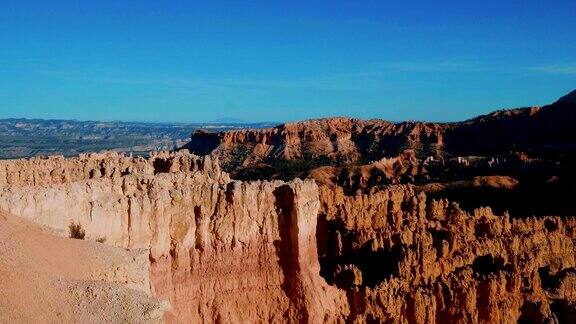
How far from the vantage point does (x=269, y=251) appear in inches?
969

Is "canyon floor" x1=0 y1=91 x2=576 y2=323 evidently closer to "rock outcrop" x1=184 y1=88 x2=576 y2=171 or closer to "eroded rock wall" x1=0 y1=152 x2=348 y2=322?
"eroded rock wall" x1=0 y1=152 x2=348 y2=322

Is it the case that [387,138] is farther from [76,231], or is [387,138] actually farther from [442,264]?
[76,231]

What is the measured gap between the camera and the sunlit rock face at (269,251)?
20.7 meters

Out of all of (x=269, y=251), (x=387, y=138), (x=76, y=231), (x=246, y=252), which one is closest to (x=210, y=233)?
(x=246, y=252)

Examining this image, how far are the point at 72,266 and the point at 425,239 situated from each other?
2516 cm

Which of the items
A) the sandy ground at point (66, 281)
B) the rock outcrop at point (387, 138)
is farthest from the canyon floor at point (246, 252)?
the rock outcrop at point (387, 138)

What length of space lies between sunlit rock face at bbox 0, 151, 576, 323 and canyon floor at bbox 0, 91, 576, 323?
52 mm

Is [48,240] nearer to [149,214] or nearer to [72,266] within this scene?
[72,266]

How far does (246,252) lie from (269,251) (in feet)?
3.17

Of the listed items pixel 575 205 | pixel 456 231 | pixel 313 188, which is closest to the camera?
pixel 313 188

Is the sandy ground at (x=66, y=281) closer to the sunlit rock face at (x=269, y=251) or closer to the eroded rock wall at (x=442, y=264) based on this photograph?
the sunlit rock face at (x=269, y=251)

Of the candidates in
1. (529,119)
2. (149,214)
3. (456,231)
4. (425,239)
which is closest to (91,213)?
(149,214)

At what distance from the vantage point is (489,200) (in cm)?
7188

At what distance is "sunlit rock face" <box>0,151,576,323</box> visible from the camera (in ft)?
67.9
